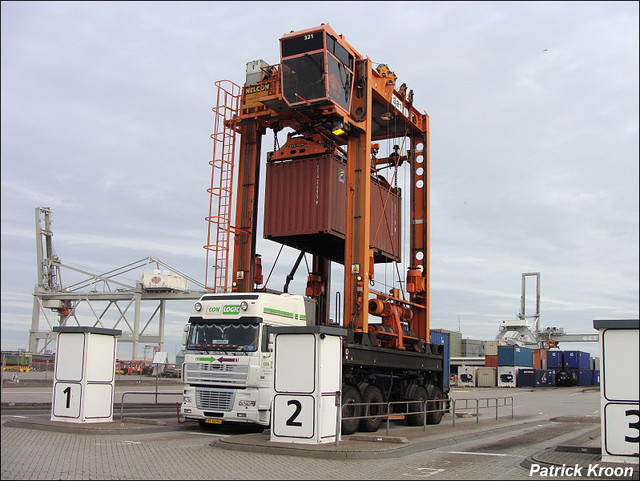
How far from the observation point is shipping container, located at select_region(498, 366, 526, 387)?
62.2 metres

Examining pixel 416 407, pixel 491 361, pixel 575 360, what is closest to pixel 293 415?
pixel 416 407

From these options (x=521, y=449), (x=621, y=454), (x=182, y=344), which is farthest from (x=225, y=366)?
(x=621, y=454)

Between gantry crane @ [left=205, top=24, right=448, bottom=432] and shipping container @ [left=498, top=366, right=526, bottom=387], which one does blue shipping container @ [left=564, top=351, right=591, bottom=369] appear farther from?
gantry crane @ [left=205, top=24, right=448, bottom=432]

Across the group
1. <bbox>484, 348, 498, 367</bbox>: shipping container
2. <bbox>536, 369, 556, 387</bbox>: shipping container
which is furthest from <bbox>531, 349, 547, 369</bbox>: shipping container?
<bbox>484, 348, 498, 367</bbox>: shipping container

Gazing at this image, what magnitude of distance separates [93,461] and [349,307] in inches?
348

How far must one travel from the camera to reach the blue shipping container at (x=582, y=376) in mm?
67912

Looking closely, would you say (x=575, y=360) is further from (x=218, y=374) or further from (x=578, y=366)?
(x=218, y=374)

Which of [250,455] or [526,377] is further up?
[250,455]

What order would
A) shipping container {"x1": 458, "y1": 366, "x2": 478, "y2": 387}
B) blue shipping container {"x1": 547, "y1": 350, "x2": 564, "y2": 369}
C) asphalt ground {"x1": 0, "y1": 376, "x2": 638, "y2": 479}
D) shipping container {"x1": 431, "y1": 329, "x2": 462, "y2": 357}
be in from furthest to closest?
1. shipping container {"x1": 431, "y1": 329, "x2": 462, "y2": 357}
2. blue shipping container {"x1": 547, "y1": 350, "x2": 564, "y2": 369}
3. shipping container {"x1": 458, "y1": 366, "x2": 478, "y2": 387}
4. asphalt ground {"x1": 0, "y1": 376, "x2": 638, "y2": 479}

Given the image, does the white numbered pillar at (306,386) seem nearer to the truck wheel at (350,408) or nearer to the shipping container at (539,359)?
the truck wheel at (350,408)

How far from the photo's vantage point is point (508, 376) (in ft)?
205

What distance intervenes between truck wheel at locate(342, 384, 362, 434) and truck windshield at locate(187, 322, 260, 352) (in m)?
2.37

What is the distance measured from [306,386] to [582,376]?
63.7 metres

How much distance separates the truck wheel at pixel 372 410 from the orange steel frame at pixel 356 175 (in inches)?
70.3
